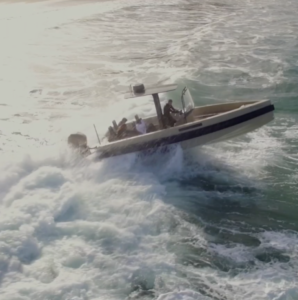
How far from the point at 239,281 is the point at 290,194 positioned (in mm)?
3738

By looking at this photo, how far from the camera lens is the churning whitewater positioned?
910 cm

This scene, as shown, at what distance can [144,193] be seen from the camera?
12117mm

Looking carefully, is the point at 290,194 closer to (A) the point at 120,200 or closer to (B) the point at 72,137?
(A) the point at 120,200

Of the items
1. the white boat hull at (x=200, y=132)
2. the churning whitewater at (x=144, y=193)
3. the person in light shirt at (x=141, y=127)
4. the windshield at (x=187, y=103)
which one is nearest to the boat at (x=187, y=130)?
the white boat hull at (x=200, y=132)

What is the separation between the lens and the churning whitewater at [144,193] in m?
9.10

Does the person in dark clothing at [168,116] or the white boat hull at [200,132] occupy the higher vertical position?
the person in dark clothing at [168,116]

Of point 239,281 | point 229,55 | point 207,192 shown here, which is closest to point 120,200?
point 207,192

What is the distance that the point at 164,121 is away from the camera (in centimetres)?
1335

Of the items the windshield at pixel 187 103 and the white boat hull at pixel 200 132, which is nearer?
the white boat hull at pixel 200 132

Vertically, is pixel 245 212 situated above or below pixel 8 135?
below

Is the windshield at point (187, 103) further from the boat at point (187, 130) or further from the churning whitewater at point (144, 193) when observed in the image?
the churning whitewater at point (144, 193)

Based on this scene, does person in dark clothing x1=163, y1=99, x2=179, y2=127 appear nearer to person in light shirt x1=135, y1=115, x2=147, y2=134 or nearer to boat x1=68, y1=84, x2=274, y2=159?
boat x1=68, y1=84, x2=274, y2=159

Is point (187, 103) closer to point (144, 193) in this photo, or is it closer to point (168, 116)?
point (168, 116)

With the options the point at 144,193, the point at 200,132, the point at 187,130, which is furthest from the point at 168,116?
the point at 144,193
